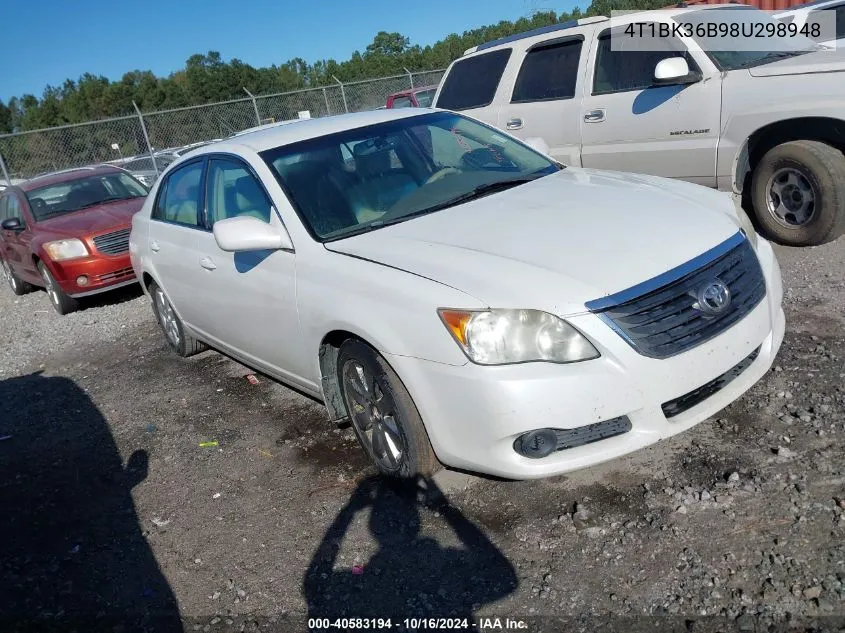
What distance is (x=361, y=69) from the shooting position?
58.9 meters

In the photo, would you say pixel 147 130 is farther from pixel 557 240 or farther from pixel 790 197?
pixel 557 240

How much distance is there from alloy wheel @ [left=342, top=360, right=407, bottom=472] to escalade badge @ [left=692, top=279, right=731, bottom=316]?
1.35 m

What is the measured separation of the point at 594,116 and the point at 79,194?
6578 mm

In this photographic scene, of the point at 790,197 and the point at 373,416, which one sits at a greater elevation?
the point at 790,197

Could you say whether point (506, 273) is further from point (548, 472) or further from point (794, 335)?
point (794, 335)

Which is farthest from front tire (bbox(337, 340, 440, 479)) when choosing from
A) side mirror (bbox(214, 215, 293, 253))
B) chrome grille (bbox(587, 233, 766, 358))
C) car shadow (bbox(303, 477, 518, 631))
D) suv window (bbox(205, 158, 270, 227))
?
suv window (bbox(205, 158, 270, 227))

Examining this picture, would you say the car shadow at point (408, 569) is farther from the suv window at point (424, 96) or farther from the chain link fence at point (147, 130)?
the chain link fence at point (147, 130)

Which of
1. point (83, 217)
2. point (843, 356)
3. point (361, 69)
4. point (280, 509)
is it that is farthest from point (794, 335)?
point (361, 69)

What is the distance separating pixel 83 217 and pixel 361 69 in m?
53.5

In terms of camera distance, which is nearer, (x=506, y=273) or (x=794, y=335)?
(x=506, y=273)

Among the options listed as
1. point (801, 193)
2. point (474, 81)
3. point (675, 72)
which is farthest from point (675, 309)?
point (474, 81)

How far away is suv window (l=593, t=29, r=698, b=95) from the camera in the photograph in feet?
20.4

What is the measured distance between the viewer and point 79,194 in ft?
30.9

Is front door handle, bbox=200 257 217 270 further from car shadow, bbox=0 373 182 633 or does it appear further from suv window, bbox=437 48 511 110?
suv window, bbox=437 48 511 110
